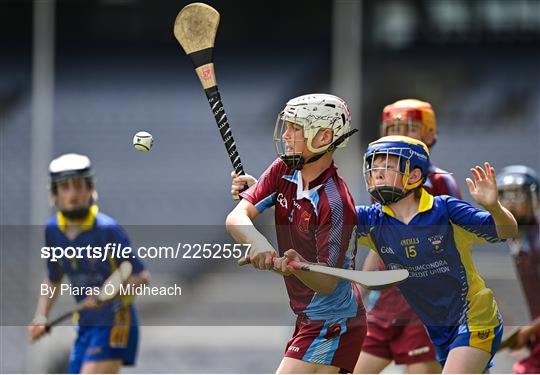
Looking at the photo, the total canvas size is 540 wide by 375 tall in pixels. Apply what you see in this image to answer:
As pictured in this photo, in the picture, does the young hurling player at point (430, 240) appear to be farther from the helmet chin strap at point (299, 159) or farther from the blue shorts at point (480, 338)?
the helmet chin strap at point (299, 159)

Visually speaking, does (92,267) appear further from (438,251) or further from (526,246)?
(526,246)

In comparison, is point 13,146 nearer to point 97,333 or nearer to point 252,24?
point 252,24

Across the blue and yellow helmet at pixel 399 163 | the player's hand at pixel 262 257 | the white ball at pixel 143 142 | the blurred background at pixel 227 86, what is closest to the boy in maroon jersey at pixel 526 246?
the blue and yellow helmet at pixel 399 163

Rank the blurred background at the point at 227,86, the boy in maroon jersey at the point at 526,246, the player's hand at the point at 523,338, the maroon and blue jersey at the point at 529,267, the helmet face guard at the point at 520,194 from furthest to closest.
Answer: the blurred background at the point at 227,86 < the helmet face guard at the point at 520,194 < the maroon and blue jersey at the point at 529,267 < the boy in maroon jersey at the point at 526,246 < the player's hand at the point at 523,338

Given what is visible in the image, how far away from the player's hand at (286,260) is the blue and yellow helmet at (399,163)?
0.41 meters

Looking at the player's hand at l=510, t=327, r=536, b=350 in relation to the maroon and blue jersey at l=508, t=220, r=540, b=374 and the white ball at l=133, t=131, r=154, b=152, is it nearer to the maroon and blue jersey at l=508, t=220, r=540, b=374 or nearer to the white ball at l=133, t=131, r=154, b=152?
the maroon and blue jersey at l=508, t=220, r=540, b=374

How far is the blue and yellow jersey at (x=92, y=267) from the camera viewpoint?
191 inches

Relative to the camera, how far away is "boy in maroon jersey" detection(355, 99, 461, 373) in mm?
5391

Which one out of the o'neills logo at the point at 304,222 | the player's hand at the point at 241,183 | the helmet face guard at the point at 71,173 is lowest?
Result: the o'neills logo at the point at 304,222

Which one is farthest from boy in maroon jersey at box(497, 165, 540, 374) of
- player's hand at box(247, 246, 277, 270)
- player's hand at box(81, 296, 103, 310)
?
player's hand at box(81, 296, 103, 310)

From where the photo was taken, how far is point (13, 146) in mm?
10266

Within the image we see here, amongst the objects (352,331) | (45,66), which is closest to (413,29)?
(45,66)

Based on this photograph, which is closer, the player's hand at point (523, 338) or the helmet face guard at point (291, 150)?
the helmet face guard at point (291, 150)

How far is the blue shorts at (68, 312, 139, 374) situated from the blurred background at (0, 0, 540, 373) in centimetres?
311
